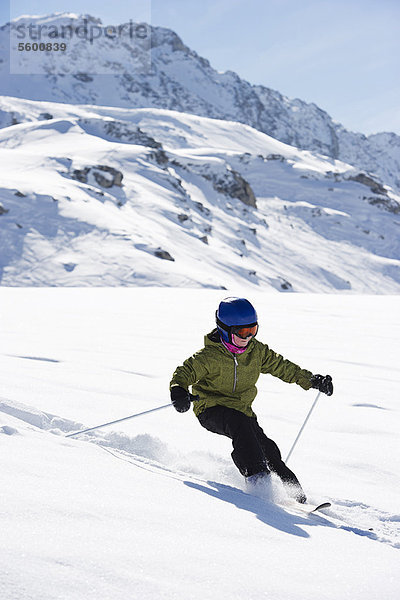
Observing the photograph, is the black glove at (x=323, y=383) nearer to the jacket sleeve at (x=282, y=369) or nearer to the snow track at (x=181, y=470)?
the jacket sleeve at (x=282, y=369)

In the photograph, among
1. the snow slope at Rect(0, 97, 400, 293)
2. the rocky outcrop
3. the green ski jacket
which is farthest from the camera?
the rocky outcrop

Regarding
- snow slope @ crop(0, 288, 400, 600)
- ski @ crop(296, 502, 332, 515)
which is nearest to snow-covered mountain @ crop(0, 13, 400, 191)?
snow slope @ crop(0, 288, 400, 600)

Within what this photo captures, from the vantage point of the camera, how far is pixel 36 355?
233 inches

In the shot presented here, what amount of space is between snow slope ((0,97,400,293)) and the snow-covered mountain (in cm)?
4524

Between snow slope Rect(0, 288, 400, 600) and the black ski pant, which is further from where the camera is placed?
the black ski pant

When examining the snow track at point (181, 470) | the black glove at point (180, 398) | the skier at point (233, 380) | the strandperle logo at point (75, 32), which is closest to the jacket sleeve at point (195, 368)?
the skier at point (233, 380)

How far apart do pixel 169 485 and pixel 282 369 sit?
1.40m

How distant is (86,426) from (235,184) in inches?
2402

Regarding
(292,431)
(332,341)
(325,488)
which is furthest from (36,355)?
(332,341)

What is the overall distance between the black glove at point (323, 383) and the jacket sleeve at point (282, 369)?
0.05m

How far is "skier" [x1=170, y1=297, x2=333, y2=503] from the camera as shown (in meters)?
3.15

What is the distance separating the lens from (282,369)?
372 centimetres

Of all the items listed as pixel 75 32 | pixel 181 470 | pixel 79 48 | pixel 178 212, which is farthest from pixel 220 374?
pixel 75 32

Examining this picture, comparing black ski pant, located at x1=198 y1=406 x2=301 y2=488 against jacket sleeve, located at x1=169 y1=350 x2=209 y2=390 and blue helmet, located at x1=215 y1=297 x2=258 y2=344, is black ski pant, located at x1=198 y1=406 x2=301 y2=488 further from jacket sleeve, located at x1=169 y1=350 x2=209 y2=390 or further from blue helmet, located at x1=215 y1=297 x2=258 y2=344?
blue helmet, located at x1=215 y1=297 x2=258 y2=344
